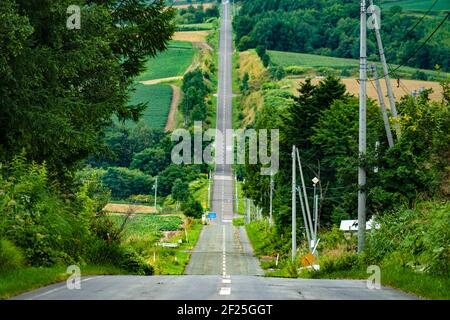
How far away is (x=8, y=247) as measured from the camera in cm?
1973

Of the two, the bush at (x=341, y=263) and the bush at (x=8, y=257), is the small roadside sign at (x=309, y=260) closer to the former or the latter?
the bush at (x=341, y=263)

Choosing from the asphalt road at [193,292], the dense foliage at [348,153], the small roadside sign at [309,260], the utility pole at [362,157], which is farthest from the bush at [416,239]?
the small roadside sign at [309,260]

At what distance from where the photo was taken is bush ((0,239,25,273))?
1917cm

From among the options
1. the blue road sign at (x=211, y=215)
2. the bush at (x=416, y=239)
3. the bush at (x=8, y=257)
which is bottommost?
the blue road sign at (x=211, y=215)

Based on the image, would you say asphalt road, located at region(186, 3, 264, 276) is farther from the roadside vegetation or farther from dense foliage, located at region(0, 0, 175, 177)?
dense foliage, located at region(0, 0, 175, 177)

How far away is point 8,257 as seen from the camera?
19453mm

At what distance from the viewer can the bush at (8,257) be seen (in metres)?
19.2

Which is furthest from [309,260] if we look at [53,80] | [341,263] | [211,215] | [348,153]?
[211,215]

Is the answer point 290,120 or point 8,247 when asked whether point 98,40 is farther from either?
point 290,120

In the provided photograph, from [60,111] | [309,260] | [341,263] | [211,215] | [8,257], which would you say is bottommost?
[211,215]

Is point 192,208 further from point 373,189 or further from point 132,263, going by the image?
point 132,263
